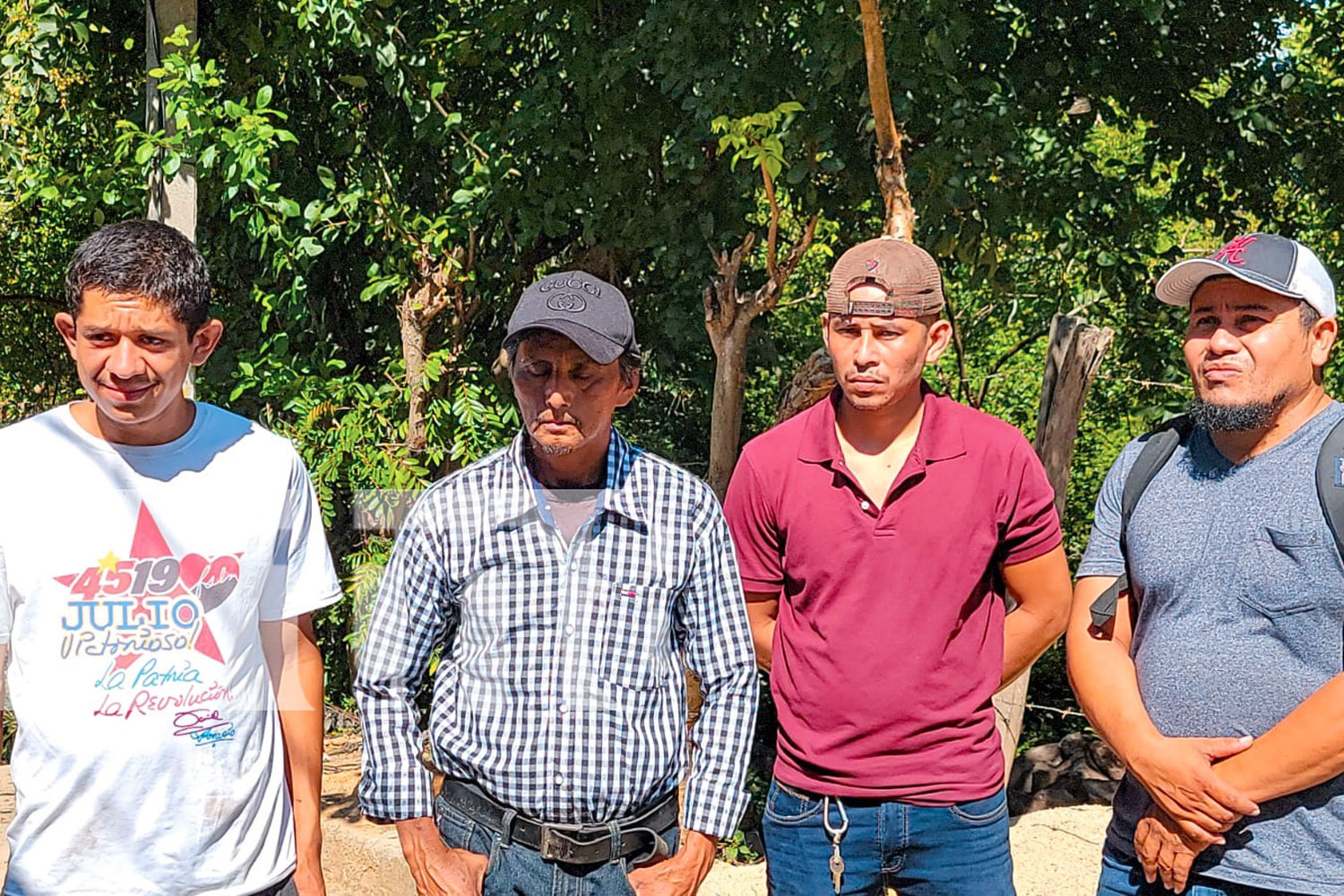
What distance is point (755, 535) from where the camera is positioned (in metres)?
3.08

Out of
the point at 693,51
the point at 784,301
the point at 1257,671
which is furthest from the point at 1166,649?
the point at 784,301

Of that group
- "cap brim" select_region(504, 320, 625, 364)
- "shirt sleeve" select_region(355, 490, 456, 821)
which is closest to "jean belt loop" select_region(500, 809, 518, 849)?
"shirt sleeve" select_region(355, 490, 456, 821)

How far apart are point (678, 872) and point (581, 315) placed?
104 cm

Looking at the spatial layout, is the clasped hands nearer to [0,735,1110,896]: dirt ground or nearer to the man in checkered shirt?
the man in checkered shirt

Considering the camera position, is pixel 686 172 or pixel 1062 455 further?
pixel 686 172

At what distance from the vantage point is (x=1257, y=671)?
269 cm

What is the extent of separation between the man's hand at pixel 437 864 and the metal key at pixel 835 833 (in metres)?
0.75

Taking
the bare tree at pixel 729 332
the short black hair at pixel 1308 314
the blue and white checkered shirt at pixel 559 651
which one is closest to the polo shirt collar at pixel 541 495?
the blue and white checkered shirt at pixel 559 651

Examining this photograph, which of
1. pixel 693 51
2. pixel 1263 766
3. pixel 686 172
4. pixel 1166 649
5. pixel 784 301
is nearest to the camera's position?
pixel 1263 766

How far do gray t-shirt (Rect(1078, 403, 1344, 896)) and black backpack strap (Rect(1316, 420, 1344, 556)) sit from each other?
19mm

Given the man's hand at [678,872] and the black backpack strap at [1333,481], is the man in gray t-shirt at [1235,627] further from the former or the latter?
the man's hand at [678,872]

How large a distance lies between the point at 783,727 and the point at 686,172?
343 cm

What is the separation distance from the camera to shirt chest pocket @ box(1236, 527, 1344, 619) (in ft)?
8.62

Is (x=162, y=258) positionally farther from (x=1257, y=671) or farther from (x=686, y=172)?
(x=686, y=172)
